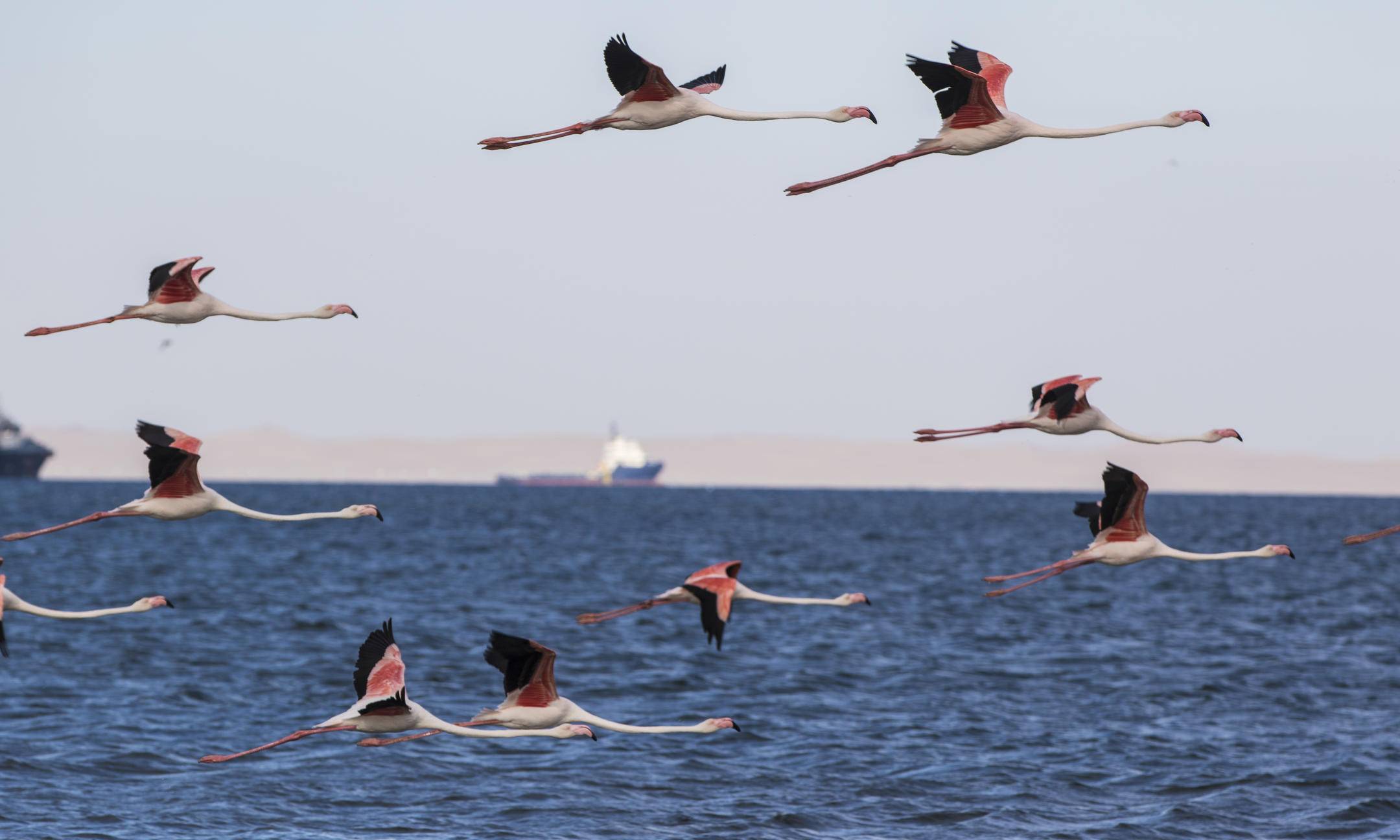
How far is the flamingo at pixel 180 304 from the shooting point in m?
13.5

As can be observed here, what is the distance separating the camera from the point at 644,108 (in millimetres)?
13398

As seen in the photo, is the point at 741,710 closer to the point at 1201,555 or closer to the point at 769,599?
the point at 1201,555

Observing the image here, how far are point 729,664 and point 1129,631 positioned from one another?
15160mm

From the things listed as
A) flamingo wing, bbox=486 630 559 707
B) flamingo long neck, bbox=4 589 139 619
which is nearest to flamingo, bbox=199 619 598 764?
flamingo wing, bbox=486 630 559 707

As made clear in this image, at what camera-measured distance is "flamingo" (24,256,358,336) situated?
13523mm

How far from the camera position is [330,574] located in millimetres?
72250

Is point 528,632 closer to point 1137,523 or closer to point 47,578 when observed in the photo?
point 47,578

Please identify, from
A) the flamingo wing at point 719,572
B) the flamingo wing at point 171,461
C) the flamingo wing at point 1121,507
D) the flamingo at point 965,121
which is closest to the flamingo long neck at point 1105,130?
the flamingo at point 965,121

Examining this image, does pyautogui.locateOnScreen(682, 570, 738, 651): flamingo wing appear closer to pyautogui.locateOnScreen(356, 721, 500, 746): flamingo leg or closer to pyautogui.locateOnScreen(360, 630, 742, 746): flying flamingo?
pyautogui.locateOnScreen(360, 630, 742, 746): flying flamingo

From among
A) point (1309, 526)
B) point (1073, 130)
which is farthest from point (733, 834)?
point (1309, 526)

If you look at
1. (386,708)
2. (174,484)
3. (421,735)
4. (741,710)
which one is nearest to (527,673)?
(421,735)

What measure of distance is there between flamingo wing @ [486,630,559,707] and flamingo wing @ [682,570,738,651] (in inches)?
129

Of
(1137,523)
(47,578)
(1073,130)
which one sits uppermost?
(1073,130)

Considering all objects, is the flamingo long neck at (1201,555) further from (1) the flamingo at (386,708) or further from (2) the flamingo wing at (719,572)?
(1) the flamingo at (386,708)
